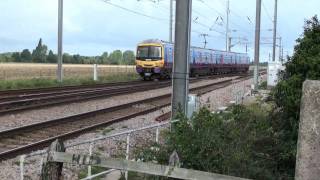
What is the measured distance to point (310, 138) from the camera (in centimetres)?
427

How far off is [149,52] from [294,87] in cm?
3881

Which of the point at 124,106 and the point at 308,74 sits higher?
the point at 308,74

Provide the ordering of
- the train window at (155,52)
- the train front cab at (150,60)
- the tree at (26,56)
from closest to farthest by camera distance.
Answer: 1. the train front cab at (150,60)
2. the train window at (155,52)
3. the tree at (26,56)

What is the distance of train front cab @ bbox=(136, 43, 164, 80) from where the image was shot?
46.4 meters

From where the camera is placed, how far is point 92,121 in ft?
60.4

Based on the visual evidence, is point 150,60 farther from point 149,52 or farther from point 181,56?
point 181,56

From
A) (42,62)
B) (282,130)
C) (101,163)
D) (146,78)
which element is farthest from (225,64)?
(42,62)

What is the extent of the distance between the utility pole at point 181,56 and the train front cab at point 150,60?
33.6m

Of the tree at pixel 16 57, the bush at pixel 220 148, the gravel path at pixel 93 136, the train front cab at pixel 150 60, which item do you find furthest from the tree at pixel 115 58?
the bush at pixel 220 148

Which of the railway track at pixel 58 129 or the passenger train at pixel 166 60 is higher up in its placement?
the passenger train at pixel 166 60

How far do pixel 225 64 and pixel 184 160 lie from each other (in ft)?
218

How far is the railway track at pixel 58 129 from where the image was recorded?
12.7 m

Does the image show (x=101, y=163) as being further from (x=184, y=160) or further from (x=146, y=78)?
(x=146, y=78)

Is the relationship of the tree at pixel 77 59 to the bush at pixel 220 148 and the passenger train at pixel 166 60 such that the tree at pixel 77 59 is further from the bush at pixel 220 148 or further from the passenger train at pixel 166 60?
the bush at pixel 220 148
